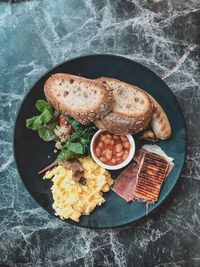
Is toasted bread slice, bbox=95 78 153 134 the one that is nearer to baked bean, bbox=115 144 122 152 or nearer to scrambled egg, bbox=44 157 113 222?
baked bean, bbox=115 144 122 152

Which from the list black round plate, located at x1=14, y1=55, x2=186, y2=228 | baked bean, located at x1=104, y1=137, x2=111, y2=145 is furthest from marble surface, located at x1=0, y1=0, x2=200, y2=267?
baked bean, located at x1=104, y1=137, x2=111, y2=145

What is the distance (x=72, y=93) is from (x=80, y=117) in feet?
0.37

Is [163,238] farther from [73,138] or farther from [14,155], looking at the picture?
[14,155]

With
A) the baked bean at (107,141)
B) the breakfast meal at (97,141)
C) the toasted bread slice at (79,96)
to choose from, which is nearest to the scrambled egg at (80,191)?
A: the breakfast meal at (97,141)

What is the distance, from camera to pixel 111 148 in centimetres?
253

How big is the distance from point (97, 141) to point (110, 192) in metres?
0.24

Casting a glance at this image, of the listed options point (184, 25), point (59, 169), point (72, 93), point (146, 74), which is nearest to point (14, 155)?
point (59, 169)

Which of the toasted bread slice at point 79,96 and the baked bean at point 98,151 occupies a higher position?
the toasted bread slice at point 79,96

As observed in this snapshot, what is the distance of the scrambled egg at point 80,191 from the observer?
250cm

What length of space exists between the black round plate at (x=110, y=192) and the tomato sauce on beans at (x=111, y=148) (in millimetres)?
160

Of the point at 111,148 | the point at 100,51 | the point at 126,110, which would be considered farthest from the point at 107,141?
the point at 100,51

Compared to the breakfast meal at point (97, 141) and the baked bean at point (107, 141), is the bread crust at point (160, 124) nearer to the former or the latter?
the breakfast meal at point (97, 141)

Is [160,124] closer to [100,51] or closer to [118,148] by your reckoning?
[118,148]

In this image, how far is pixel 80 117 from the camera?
245 cm
